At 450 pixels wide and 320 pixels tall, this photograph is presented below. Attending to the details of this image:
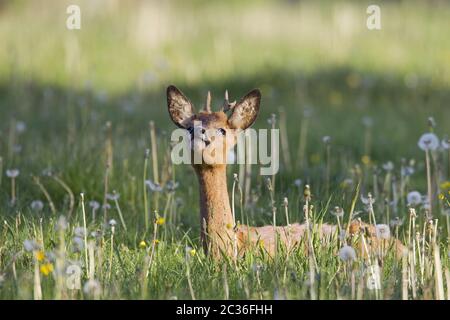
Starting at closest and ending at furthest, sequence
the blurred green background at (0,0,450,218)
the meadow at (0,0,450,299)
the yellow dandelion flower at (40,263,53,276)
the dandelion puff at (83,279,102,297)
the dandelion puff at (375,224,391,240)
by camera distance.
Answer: the dandelion puff at (83,279,102,297) → the yellow dandelion flower at (40,263,53,276) → the meadow at (0,0,450,299) → the dandelion puff at (375,224,391,240) → the blurred green background at (0,0,450,218)

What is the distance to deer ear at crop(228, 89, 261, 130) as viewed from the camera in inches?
192

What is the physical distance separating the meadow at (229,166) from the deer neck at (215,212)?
11cm

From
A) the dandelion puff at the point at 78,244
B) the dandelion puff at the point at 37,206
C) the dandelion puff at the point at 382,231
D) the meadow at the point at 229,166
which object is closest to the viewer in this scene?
the meadow at the point at 229,166

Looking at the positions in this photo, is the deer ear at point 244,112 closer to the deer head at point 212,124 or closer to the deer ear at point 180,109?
the deer head at point 212,124

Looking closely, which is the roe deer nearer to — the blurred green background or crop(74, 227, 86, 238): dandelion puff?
crop(74, 227, 86, 238): dandelion puff

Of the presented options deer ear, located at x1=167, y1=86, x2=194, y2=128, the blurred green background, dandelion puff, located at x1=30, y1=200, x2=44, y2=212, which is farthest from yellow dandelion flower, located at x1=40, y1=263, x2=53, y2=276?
the blurred green background

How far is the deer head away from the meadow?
0.90 feet

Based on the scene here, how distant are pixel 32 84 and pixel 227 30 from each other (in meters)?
4.03

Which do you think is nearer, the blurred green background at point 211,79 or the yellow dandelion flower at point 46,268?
the yellow dandelion flower at point 46,268

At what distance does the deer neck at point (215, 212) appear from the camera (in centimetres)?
489

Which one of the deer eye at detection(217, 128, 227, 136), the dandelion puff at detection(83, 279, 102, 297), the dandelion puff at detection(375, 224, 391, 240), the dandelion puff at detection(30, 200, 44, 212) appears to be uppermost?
the deer eye at detection(217, 128, 227, 136)

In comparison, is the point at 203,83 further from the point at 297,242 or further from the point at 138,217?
the point at 297,242

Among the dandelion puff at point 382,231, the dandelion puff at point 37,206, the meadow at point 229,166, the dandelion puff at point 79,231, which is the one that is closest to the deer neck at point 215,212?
the meadow at point 229,166

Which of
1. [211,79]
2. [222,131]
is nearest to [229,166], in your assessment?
[222,131]
